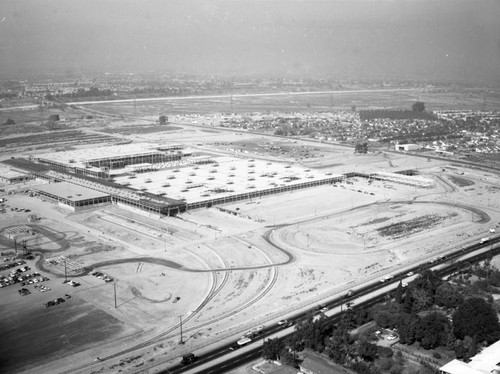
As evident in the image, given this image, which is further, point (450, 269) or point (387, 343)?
point (450, 269)

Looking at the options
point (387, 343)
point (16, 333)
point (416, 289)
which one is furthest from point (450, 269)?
point (16, 333)

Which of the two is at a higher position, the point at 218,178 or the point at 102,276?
the point at 218,178

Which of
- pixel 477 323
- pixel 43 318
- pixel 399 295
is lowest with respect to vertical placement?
pixel 43 318

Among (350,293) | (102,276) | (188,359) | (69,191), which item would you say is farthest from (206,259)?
(69,191)

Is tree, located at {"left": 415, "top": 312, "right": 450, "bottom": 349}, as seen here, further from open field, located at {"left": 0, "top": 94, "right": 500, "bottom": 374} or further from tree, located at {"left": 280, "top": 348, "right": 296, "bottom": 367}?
open field, located at {"left": 0, "top": 94, "right": 500, "bottom": 374}

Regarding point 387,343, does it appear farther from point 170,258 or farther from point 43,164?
point 43,164

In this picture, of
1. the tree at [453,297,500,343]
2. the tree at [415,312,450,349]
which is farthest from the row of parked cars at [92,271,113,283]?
the tree at [453,297,500,343]

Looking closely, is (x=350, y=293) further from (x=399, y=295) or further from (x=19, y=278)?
(x=19, y=278)
